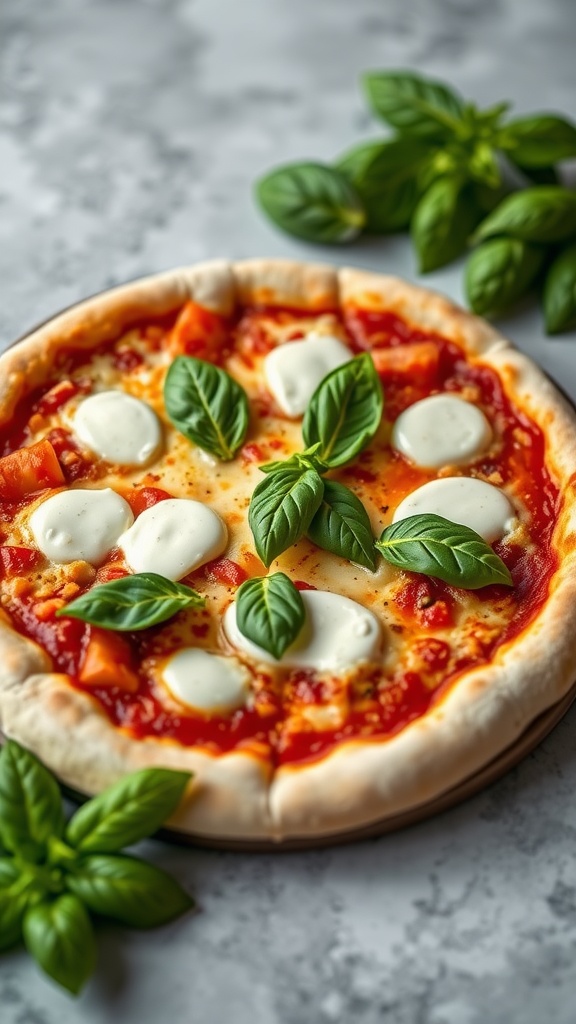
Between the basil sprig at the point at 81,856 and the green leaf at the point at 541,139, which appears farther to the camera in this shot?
the green leaf at the point at 541,139

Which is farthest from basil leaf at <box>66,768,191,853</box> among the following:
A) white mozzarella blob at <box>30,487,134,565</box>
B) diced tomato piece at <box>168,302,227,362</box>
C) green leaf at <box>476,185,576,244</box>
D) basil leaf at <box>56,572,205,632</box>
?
green leaf at <box>476,185,576,244</box>

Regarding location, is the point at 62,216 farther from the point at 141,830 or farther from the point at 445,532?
the point at 141,830

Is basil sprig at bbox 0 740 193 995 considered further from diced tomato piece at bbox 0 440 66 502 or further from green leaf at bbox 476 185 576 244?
green leaf at bbox 476 185 576 244

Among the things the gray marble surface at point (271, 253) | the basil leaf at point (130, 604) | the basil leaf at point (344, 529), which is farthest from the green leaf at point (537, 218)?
the basil leaf at point (130, 604)

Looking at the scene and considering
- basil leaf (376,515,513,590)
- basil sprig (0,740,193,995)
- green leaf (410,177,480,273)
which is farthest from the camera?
green leaf (410,177,480,273)

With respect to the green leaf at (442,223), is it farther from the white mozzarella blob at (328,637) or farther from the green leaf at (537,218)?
the white mozzarella blob at (328,637)

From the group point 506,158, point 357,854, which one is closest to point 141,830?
point 357,854
